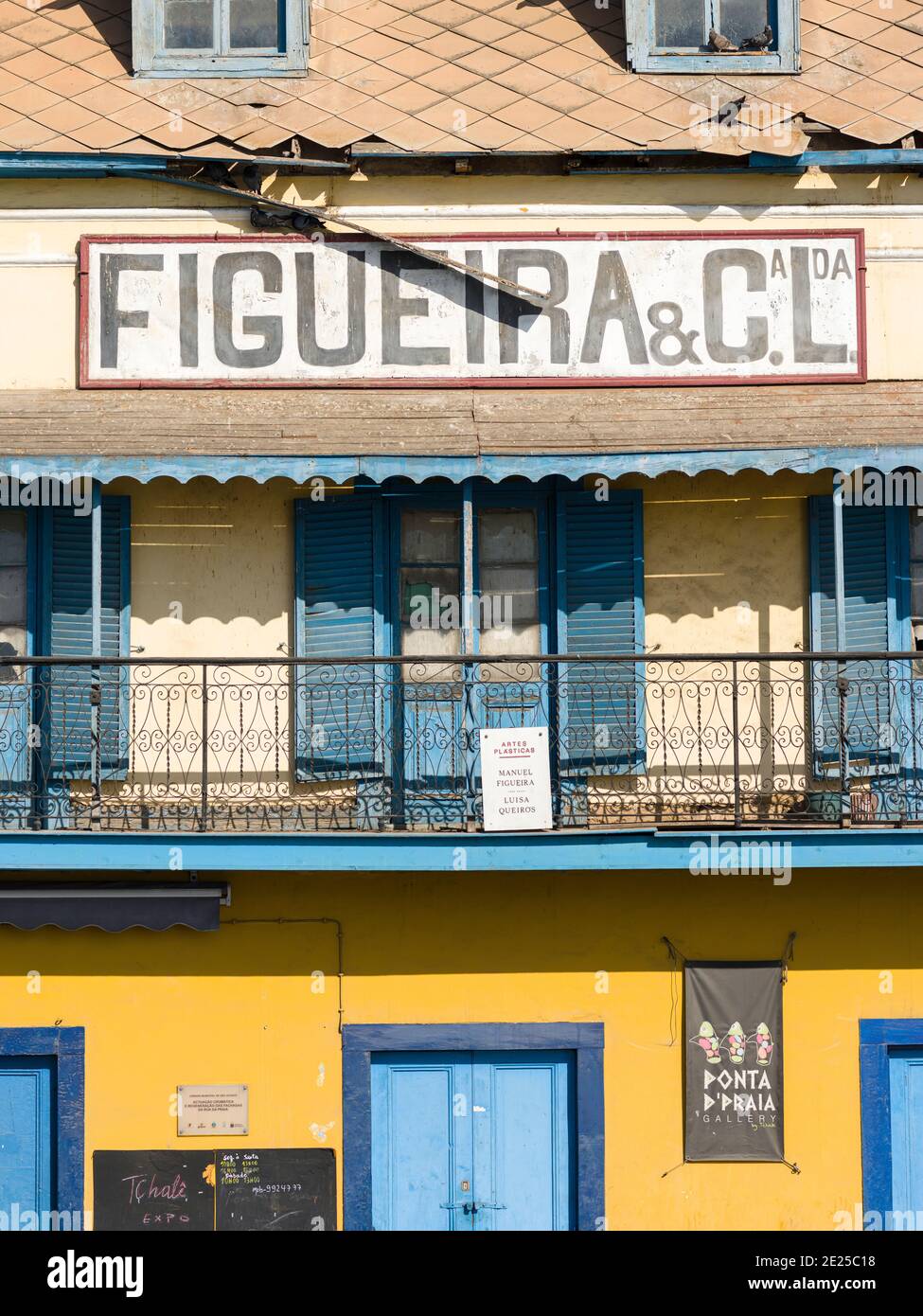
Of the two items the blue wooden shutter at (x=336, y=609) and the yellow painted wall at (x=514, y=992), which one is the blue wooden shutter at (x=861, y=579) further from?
the blue wooden shutter at (x=336, y=609)

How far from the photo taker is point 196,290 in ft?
43.3

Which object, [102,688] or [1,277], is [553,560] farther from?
[1,277]

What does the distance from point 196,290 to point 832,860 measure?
637 centimetres

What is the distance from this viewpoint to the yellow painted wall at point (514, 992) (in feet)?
41.3

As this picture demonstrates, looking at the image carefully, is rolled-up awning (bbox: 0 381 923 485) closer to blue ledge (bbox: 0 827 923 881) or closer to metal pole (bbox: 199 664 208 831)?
metal pole (bbox: 199 664 208 831)

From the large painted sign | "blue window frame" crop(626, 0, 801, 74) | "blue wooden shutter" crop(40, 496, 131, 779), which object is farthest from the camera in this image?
"blue window frame" crop(626, 0, 801, 74)

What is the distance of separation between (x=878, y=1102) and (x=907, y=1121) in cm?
34

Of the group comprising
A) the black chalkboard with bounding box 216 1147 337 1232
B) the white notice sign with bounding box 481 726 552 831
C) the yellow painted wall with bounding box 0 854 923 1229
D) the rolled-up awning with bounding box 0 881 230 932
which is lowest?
the black chalkboard with bounding box 216 1147 337 1232

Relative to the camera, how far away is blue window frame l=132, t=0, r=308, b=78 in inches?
542

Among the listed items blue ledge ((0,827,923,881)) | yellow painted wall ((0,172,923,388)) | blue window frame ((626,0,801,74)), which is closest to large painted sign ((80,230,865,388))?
yellow painted wall ((0,172,923,388))

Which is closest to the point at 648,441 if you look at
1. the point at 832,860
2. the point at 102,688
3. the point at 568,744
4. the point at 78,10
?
the point at 568,744

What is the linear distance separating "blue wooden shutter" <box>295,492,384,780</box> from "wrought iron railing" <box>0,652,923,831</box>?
0.08 ft

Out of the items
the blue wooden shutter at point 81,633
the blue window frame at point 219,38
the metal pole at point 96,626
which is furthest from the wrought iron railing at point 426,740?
the blue window frame at point 219,38

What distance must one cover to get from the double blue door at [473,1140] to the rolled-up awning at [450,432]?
436 cm
